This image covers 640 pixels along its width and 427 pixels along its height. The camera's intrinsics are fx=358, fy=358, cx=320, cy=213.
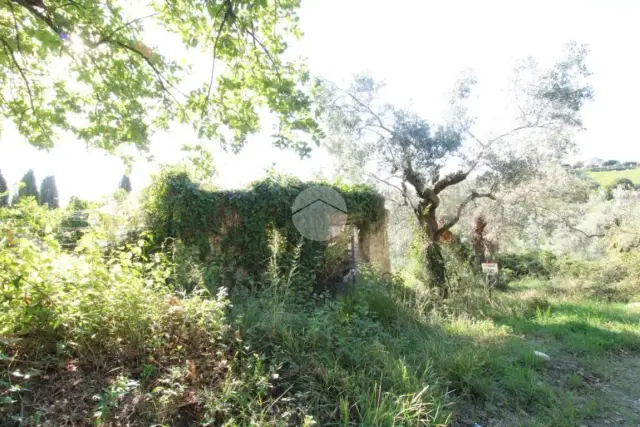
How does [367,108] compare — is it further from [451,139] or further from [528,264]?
[528,264]

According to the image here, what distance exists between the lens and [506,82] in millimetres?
9328

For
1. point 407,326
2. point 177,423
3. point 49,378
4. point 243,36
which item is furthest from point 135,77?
point 407,326

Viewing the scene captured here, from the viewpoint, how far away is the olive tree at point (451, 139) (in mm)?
8258

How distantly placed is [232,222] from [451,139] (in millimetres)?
5206

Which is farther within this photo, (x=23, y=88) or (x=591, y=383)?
(x=23, y=88)

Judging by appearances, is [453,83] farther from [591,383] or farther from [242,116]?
[591,383]

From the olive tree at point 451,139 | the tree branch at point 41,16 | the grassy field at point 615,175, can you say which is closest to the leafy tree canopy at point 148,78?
the tree branch at point 41,16

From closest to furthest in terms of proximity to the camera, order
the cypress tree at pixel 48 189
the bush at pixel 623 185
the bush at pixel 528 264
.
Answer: the bush at pixel 528 264, the bush at pixel 623 185, the cypress tree at pixel 48 189

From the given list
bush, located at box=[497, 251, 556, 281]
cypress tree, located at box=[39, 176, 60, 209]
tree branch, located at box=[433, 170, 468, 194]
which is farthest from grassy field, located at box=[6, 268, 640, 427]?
cypress tree, located at box=[39, 176, 60, 209]

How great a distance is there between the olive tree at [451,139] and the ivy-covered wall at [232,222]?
90.9 inches

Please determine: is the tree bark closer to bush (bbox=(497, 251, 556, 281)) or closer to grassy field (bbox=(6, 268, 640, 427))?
grassy field (bbox=(6, 268, 640, 427))

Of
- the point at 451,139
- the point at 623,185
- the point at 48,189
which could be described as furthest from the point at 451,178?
the point at 48,189

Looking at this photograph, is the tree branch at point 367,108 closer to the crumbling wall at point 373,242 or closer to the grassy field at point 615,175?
the crumbling wall at point 373,242

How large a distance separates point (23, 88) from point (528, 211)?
Result: 11.9 meters
